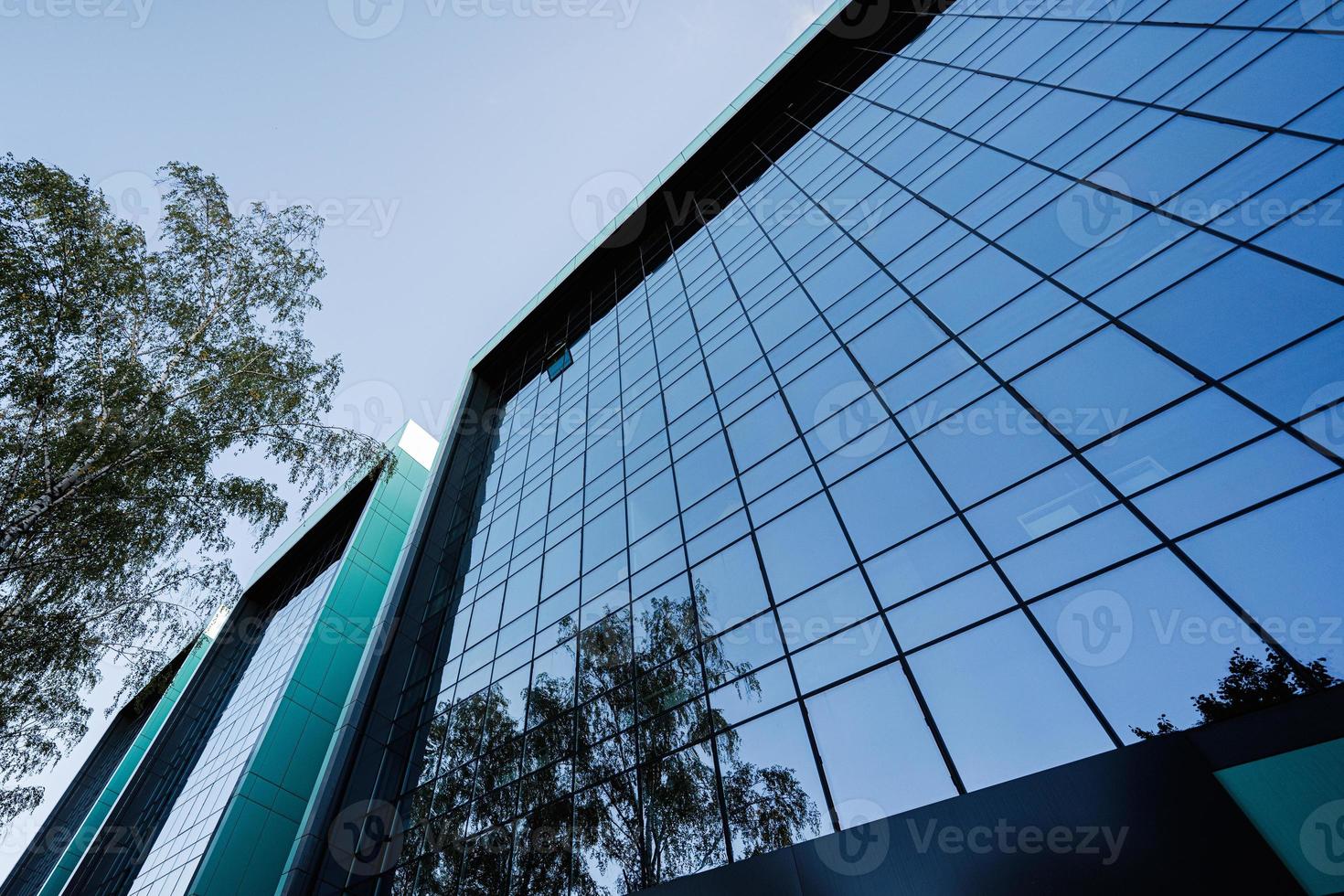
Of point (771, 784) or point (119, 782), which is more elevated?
point (119, 782)

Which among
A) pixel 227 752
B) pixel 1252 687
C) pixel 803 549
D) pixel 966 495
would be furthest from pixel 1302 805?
pixel 227 752

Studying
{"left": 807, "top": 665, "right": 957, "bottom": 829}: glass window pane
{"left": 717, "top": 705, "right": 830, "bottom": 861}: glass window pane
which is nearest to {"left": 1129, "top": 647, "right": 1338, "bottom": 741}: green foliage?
{"left": 807, "top": 665, "right": 957, "bottom": 829}: glass window pane

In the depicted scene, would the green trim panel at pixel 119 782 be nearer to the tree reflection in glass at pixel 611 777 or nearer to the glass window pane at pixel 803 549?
the tree reflection in glass at pixel 611 777

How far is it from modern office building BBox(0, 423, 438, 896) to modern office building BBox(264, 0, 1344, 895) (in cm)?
508

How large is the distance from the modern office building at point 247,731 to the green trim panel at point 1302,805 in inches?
590

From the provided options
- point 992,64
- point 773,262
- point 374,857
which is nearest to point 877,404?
point 773,262

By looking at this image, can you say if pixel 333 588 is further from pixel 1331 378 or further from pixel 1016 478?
pixel 1331 378

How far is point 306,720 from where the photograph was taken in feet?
70.4

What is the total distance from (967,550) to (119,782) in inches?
1975

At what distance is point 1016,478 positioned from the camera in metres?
8.87

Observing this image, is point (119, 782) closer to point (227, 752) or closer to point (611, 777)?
point (227, 752)

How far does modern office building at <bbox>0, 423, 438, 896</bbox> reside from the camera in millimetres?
18891

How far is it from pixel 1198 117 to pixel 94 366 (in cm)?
1942

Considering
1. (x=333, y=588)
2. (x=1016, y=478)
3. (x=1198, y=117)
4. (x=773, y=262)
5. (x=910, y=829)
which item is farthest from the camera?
(x=333, y=588)
